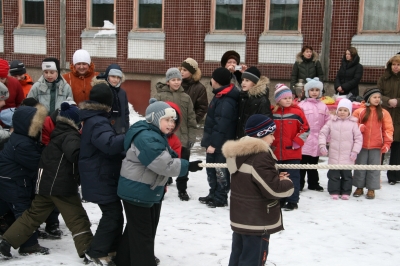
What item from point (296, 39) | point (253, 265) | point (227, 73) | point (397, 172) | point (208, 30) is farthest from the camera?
point (208, 30)

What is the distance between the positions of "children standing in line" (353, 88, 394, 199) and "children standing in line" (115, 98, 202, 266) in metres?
3.67

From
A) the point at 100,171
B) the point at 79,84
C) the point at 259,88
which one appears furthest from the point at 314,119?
the point at 100,171

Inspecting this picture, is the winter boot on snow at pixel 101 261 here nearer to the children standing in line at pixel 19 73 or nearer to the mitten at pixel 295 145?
the mitten at pixel 295 145

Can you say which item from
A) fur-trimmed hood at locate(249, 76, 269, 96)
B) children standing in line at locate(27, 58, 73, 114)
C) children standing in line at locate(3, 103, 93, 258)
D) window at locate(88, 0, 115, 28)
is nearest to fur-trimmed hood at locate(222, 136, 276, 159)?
children standing in line at locate(3, 103, 93, 258)

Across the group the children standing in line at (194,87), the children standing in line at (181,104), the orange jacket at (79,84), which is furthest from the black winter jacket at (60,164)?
the children standing in line at (194,87)

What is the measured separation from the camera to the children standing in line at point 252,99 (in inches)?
251

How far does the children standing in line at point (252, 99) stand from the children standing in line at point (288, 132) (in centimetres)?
33

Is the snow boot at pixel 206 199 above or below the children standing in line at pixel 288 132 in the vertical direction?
below

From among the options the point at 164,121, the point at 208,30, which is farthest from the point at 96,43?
the point at 164,121

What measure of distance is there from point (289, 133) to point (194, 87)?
163cm

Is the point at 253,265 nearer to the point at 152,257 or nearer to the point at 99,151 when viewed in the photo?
the point at 152,257

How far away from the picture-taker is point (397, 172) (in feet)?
27.0

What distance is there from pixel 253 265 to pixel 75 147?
6.06 feet

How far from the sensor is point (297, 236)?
5.72 m
